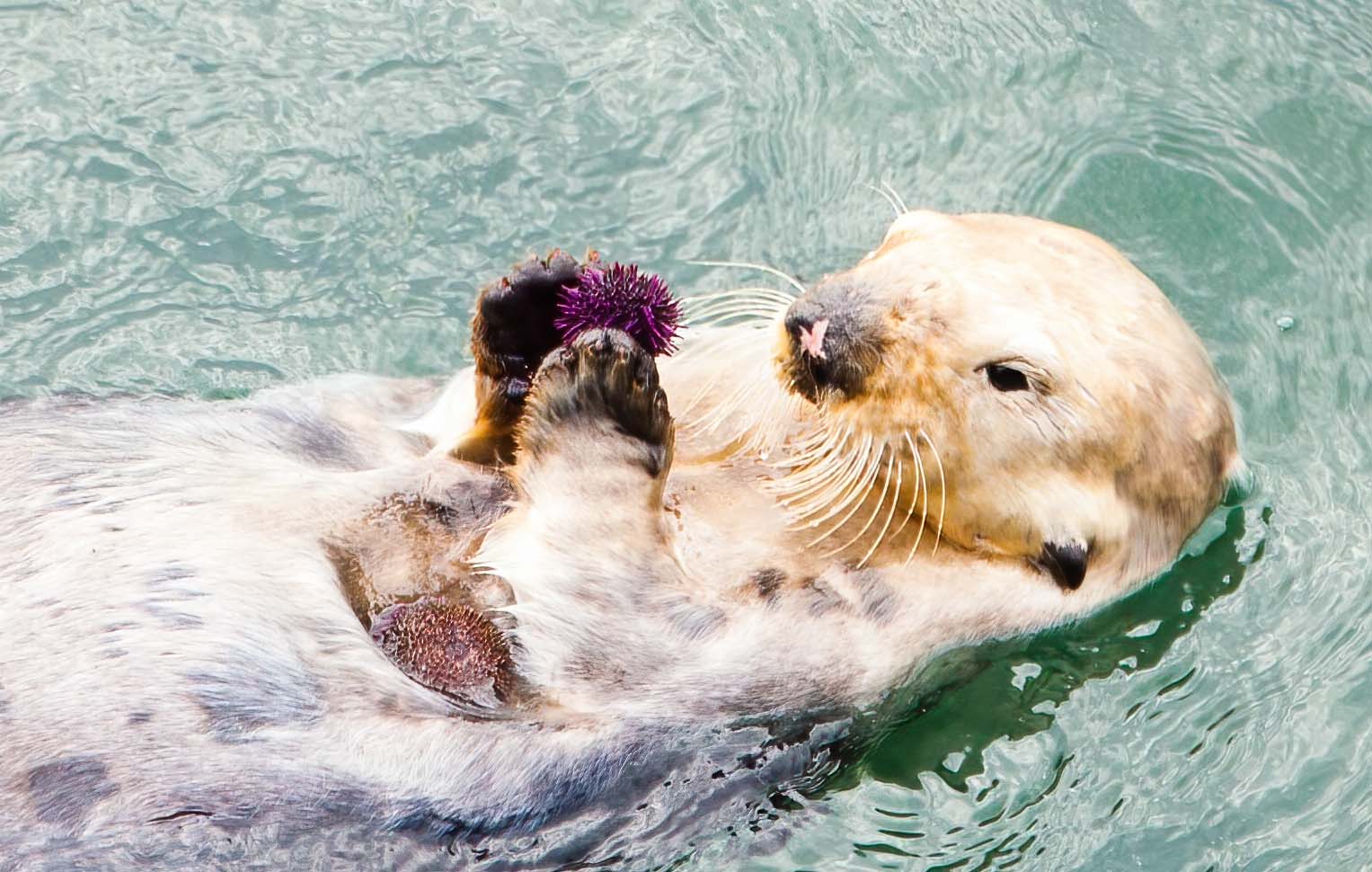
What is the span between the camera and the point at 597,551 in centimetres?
371

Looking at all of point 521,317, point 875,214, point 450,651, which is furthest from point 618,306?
point 875,214

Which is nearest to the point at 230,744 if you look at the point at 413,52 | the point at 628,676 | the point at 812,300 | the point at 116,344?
the point at 628,676

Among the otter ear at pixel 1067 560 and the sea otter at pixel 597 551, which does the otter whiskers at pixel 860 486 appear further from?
the otter ear at pixel 1067 560

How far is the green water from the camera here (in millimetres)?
4281

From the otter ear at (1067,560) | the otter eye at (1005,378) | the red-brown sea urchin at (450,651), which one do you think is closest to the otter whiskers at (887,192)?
the otter eye at (1005,378)

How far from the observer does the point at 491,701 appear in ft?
11.8

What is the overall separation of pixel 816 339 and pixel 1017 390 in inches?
20.4

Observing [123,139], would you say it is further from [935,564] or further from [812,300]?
[935,564]

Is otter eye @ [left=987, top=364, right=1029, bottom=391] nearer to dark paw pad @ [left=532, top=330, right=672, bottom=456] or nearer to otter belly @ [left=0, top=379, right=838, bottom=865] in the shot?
dark paw pad @ [left=532, top=330, right=672, bottom=456]

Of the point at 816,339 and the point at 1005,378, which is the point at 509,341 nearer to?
the point at 816,339

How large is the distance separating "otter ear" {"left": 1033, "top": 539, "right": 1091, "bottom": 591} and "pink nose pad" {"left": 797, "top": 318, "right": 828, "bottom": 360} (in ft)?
2.47

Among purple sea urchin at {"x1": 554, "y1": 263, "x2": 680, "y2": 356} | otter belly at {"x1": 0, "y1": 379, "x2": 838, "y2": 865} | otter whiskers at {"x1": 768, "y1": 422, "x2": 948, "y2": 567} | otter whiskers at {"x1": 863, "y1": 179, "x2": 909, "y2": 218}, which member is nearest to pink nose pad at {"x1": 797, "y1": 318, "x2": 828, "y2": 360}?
otter whiskers at {"x1": 768, "y1": 422, "x2": 948, "y2": 567}

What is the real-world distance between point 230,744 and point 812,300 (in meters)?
1.78

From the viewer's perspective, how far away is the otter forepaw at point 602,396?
11.9 ft
